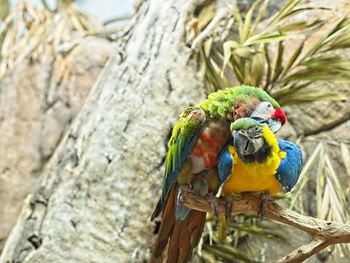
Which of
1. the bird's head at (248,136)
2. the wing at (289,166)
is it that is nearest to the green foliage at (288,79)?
the wing at (289,166)

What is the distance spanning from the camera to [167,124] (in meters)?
2.64

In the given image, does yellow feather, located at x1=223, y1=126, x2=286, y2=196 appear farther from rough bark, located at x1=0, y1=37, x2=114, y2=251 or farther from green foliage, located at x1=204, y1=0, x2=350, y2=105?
rough bark, located at x1=0, y1=37, x2=114, y2=251

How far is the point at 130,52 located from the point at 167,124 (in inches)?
17.5

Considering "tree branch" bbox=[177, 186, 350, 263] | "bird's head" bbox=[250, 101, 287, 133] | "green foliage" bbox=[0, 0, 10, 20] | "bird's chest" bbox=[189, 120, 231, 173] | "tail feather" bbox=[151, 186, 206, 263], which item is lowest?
"tail feather" bbox=[151, 186, 206, 263]

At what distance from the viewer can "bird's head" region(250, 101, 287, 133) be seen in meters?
1.81

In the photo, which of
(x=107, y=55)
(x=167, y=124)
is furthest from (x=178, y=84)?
(x=107, y=55)

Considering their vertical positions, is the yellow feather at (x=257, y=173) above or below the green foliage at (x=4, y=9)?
below

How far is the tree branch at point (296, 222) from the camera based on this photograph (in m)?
1.64

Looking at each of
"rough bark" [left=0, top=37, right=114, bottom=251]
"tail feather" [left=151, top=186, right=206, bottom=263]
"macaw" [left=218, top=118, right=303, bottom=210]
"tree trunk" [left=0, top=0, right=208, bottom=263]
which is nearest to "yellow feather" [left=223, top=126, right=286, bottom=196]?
"macaw" [left=218, top=118, right=303, bottom=210]

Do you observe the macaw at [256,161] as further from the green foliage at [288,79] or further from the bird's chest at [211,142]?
the green foliage at [288,79]

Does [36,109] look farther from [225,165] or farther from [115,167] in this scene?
[225,165]

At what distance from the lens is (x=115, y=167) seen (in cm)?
255

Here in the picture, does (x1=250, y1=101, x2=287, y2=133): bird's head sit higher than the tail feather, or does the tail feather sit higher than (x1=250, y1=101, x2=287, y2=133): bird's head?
(x1=250, y1=101, x2=287, y2=133): bird's head

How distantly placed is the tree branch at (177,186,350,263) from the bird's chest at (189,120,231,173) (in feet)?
0.40
